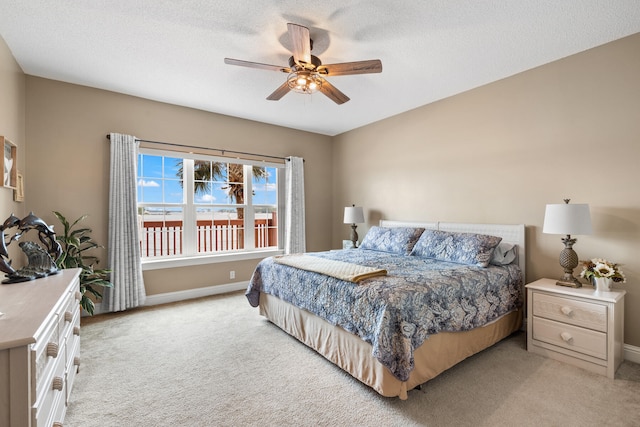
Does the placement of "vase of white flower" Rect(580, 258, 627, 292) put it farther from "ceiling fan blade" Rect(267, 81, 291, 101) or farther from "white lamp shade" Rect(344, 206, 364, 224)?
"ceiling fan blade" Rect(267, 81, 291, 101)

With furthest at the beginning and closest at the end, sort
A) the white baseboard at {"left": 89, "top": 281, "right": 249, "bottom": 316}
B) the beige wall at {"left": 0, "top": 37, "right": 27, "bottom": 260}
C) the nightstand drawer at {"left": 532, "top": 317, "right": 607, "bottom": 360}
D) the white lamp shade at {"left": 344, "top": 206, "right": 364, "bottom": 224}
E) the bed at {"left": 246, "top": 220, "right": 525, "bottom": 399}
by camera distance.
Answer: the white lamp shade at {"left": 344, "top": 206, "right": 364, "bottom": 224}
the white baseboard at {"left": 89, "top": 281, "right": 249, "bottom": 316}
the beige wall at {"left": 0, "top": 37, "right": 27, "bottom": 260}
the nightstand drawer at {"left": 532, "top": 317, "right": 607, "bottom": 360}
the bed at {"left": 246, "top": 220, "right": 525, "bottom": 399}

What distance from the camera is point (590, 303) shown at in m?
2.28

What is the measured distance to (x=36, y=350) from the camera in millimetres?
1146

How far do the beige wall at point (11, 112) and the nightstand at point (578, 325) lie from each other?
4590 millimetres

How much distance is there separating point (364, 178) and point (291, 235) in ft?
5.14

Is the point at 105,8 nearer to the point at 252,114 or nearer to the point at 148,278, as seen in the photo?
the point at 252,114

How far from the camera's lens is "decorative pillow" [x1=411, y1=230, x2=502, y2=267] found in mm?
2859

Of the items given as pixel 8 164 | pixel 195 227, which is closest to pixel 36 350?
pixel 8 164

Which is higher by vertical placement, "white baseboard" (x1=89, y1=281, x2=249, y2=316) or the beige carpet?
"white baseboard" (x1=89, y1=281, x2=249, y2=316)

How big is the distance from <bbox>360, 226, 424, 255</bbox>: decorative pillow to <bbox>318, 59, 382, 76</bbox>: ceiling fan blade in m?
2.04

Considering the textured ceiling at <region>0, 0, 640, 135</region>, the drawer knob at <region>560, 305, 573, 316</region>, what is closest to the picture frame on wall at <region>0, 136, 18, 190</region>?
the textured ceiling at <region>0, 0, 640, 135</region>

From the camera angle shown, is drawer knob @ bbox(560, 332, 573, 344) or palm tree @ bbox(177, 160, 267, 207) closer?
drawer knob @ bbox(560, 332, 573, 344)

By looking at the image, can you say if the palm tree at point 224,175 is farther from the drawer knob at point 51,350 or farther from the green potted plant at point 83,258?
the drawer knob at point 51,350

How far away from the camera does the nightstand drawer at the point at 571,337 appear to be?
2232 millimetres
